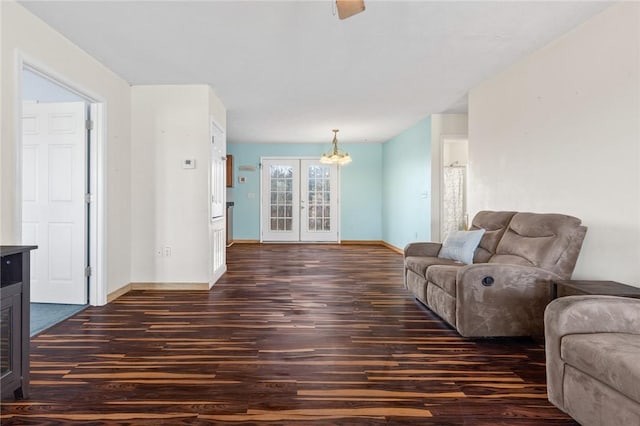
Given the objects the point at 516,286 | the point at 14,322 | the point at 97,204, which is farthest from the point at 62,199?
the point at 516,286

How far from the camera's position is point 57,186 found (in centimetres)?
349

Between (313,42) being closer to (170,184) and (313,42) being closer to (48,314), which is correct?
(170,184)

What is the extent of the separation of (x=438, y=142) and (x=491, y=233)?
257cm

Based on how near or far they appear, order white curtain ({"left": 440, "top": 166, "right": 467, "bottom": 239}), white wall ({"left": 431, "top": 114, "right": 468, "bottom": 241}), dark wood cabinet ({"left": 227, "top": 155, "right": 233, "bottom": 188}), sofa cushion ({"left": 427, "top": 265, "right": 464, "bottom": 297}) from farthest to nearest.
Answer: dark wood cabinet ({"left": 227, "top": 155, "right": 233, "bottom": 188})
white curtain ({"left": 440, "top": 166, "right": 467, "bottom": 239})
white wall ({"left": 431, "top": 114, "right": 468, "bottom": 241})
sofa cushion ({"left": 427, "top": 265, "right": 464, "bottom": 297})

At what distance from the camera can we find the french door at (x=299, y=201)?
8.76 metres

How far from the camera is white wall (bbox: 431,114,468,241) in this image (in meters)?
5.62

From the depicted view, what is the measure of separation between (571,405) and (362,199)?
7.26m

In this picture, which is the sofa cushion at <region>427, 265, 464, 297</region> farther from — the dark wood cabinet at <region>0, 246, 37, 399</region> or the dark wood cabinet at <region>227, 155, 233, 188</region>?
the dark wood cabinet at <region>227, 155, 233, 188</region>

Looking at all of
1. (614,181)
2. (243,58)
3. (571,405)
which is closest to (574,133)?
(614,181)

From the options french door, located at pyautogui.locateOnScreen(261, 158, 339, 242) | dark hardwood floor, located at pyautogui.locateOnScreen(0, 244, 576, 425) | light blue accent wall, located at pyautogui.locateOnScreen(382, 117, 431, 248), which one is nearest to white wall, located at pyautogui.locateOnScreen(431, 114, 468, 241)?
light blue accent wall, located at pyautogui.locateOnScreen(382, 117, 431, 248)

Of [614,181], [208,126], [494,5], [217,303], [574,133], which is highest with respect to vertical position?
[494,5]

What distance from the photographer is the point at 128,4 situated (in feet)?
8.04

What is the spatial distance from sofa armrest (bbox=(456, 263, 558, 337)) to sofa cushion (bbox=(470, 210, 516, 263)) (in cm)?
76

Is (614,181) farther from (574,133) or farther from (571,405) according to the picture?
(571,405)
